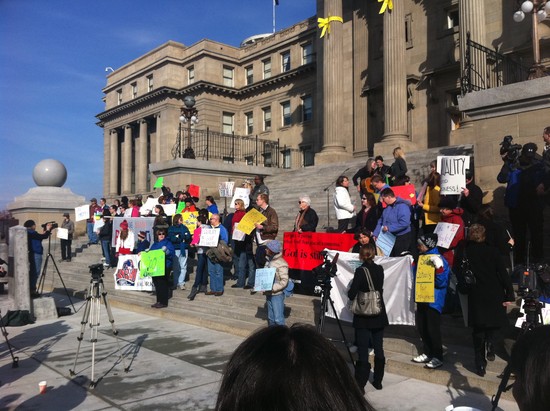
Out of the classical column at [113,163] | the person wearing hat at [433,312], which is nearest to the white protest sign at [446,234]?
the person wearing hat at [433,312]

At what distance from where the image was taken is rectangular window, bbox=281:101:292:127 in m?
44.6

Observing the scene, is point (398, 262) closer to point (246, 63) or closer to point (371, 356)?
point (371, 356)

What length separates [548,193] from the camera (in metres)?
7.82

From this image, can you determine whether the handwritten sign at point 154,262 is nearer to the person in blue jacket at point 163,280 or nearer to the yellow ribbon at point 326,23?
the person in blue jacket at point 163,280

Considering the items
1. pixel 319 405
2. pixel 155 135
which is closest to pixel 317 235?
pixel 319 405

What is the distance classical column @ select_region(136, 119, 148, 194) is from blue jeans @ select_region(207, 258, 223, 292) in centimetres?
4656

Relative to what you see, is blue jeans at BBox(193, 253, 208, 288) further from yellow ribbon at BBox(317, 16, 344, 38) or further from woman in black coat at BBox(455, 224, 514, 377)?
yellow ribbon at BBox(317, 16, 344, 38)

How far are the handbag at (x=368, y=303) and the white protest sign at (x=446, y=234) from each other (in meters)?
1.74

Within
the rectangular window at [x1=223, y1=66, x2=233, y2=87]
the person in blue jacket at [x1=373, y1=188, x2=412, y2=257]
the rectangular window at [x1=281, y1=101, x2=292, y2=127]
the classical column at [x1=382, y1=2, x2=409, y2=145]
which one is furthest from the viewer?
the rectangular window at [x1=223, y1=66, x2=233, y2=87]

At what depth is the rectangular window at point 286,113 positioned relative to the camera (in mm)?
44594

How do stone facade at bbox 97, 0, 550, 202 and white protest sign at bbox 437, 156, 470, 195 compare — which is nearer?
white protest sign at bbox 437, 156, 470, 195

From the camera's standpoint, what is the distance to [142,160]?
57969mm

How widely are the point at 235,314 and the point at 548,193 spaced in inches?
257

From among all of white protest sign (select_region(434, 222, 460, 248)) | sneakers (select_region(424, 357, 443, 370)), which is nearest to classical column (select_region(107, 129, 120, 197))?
white protest sign (select_region(434, 222, 460, 248))
